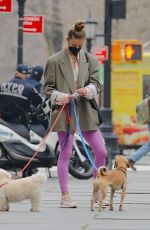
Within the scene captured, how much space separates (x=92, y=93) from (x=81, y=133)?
43cm

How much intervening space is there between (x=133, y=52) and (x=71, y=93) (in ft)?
49.3

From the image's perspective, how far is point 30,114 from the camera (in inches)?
624

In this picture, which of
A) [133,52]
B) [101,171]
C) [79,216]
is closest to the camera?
[79,216]

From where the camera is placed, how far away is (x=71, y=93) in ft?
35.1

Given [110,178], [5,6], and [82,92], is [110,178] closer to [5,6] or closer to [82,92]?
[82,92]

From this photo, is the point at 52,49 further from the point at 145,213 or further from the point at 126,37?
the point at 145,213

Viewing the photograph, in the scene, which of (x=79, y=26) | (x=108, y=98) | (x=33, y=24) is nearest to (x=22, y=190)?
(x=79, y=26)

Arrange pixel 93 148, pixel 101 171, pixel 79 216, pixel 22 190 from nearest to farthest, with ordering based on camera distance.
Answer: pixel 79 216, pixel 101 171, pixel 22 190, pixel 93 148

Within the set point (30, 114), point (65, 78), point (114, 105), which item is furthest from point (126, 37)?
point (65, 78)

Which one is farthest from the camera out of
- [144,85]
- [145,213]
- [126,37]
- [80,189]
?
[126,37]

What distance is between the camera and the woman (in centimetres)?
1060

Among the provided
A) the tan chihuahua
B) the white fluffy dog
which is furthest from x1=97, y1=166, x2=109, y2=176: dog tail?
the white fluffy dog

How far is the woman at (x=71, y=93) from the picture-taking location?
34.8 feet

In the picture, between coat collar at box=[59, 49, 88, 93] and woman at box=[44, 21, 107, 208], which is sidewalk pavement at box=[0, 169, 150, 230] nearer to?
woman at box=[44, 21, 107, 208]
